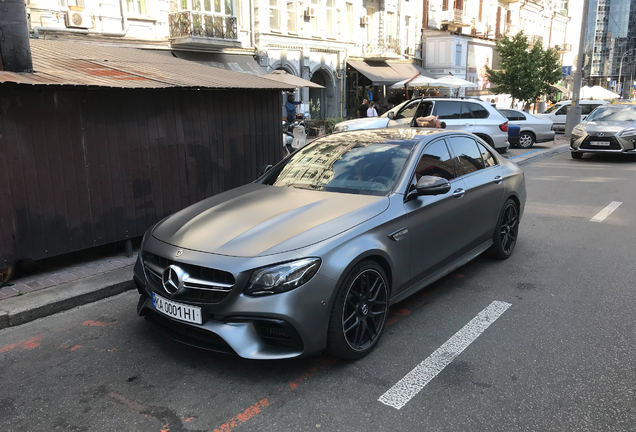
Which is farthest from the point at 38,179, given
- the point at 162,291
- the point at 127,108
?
the point at 162,291

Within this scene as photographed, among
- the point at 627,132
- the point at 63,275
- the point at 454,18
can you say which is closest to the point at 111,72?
the point at 63,275

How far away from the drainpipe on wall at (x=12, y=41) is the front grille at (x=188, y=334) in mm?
3155

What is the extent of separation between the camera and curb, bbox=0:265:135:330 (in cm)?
455

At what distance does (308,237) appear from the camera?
3.47m

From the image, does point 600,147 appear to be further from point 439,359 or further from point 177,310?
point 177,310

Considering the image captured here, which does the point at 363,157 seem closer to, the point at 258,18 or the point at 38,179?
the point at 38,179

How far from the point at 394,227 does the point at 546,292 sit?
202cm

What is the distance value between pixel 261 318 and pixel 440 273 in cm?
207

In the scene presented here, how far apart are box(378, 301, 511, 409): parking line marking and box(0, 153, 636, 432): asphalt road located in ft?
0.09

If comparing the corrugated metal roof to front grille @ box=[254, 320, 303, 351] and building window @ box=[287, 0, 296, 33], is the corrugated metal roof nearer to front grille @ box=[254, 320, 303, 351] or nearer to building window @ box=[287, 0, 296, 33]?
front grille @ box=[254, 320, 303, 351]

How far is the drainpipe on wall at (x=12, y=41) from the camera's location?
518 centimetres

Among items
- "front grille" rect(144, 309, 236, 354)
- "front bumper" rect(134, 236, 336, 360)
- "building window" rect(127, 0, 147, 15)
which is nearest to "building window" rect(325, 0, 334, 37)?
"building window" rect(127, 0, 147, 15)

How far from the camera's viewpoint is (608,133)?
579 inches

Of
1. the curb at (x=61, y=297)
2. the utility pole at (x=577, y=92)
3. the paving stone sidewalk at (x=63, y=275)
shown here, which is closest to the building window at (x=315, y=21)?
the utility pole at (x=577, y=92)
